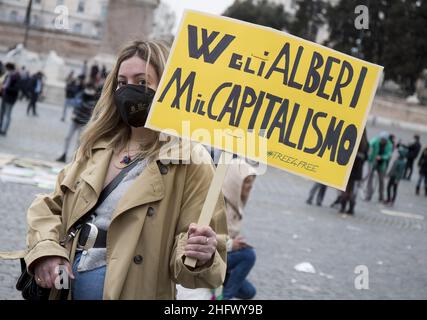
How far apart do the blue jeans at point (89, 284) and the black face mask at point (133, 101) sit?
1.89ft

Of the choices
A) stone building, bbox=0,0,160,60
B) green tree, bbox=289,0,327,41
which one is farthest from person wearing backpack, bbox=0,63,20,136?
green tree, bbox=289,0,327,41

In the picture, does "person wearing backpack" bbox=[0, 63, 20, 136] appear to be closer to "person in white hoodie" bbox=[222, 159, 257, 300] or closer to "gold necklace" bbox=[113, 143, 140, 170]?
"person in white hoodie" bbox=[222, 159, 257, 300]

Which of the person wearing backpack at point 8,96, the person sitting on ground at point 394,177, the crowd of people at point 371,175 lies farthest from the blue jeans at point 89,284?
the person sitting on ground at point 394,177

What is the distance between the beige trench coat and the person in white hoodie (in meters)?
1.89

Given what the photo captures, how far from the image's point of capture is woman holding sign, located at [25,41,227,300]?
2.18 metres

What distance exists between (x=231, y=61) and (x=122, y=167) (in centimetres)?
57

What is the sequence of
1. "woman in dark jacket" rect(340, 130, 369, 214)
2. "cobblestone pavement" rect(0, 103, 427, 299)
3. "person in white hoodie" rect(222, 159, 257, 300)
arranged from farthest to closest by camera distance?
"woman in dark jacket" rect(340, 130, 369, 214) < "cobblestone pavement" rect(0, 103, 427, 299) < "person in white hoodie" rect(222, 159, 257, 300)

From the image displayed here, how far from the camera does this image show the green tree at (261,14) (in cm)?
6562

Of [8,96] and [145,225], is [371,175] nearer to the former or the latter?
[8,96]

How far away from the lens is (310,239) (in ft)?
29.1

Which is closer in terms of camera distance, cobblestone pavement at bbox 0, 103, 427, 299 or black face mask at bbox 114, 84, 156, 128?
black face mask at bbox 114, 84, 156, 128

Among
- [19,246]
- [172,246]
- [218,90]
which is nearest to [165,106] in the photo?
[218,90]

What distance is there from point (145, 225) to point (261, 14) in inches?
2599
